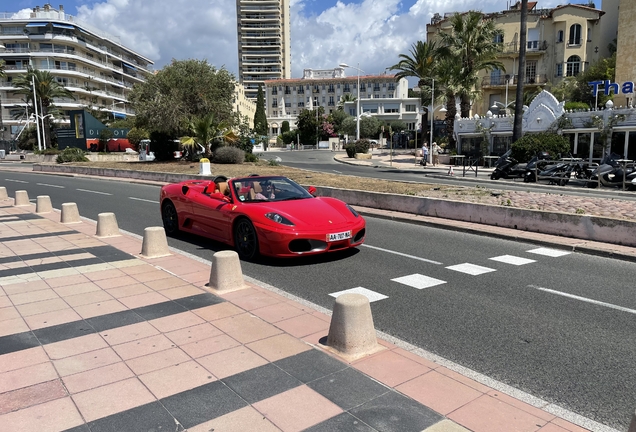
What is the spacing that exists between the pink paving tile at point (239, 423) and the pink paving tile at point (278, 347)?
845 mm

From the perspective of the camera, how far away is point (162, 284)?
6434 millimetres

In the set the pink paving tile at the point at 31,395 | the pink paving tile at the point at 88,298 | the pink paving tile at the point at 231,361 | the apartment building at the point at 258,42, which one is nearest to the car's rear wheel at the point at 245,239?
the pink paving tile at the point at 88,298

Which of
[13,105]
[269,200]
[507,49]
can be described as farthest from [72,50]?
[269,200]

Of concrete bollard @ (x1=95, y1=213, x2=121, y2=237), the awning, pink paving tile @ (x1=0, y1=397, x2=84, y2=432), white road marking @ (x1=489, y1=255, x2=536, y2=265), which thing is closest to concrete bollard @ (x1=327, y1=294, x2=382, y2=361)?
pink paving tile @ (x1=0, y1=397, x2=84, y2=432)

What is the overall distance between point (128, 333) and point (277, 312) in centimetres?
154

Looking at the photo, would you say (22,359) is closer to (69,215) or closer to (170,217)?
(170,217)

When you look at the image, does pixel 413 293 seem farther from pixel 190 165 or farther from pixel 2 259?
pixel 190 165

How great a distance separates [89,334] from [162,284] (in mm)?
1691

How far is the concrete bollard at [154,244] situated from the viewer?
7996 millimetres

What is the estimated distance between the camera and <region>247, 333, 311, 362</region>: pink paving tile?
4246 mm

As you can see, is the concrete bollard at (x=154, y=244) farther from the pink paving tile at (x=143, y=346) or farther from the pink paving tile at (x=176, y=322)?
the pink paving tile at (x=143, y=346)

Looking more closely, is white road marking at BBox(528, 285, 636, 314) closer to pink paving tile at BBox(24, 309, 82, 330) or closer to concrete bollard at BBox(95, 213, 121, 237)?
pink paving tile at BBox(24, 309, 82, 330)

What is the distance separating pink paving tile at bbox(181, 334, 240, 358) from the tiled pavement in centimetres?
2

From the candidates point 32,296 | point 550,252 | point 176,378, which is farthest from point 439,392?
point 550,252
